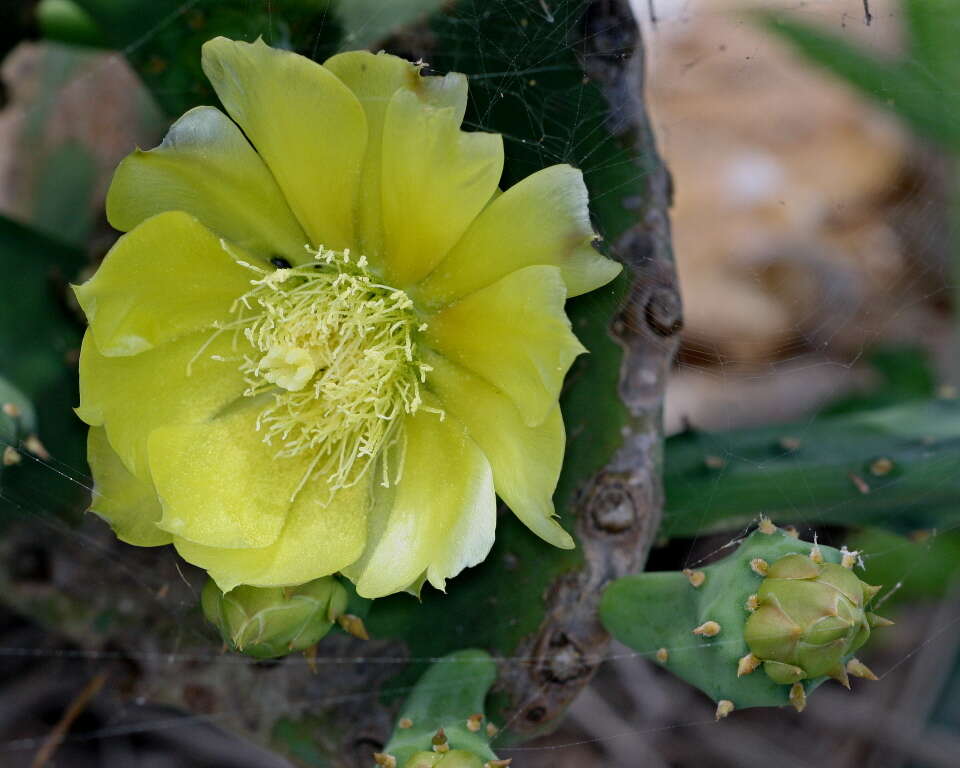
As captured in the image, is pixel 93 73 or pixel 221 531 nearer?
pixel 221 531

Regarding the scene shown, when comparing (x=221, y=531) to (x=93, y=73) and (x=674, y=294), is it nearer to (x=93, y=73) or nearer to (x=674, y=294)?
(x=674, y=294)

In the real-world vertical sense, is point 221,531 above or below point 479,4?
below

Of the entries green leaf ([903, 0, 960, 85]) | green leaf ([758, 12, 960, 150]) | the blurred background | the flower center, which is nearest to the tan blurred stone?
the blurred background

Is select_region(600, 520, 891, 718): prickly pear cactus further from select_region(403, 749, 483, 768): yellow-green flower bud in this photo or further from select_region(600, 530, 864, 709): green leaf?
select_region(403, 749, 483, 768): yellow-green flower bud

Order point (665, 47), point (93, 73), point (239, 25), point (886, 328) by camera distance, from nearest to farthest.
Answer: point (239, 25), point (665, 47), point (93, 73), point (886, 328)

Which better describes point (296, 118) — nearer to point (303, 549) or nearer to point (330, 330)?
point (330, 330)

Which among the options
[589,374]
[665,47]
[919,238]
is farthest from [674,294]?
[919,238]
